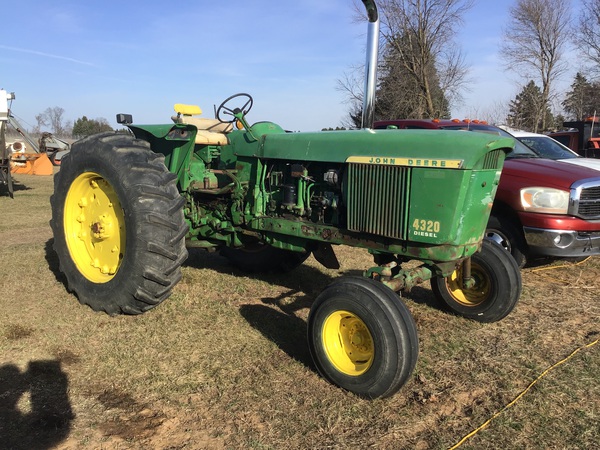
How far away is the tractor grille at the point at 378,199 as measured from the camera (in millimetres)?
3195

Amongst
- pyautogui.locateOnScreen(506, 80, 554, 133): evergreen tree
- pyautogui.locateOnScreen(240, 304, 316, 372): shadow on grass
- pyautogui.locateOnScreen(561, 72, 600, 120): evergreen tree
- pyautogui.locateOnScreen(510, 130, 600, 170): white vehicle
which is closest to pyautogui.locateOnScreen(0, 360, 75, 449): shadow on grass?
pyautogui.locateOnScreen(240, 304, 316, 372): shadow on grass

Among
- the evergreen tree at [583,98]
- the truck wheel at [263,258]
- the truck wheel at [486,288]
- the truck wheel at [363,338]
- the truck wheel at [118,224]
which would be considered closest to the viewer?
the truck wheel at [363,338]

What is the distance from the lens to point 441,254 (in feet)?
10.4

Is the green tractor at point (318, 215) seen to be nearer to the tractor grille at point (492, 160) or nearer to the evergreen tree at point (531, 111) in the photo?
the tractor grille at point (492, 160)

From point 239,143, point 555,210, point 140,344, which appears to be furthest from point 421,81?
point 140,344

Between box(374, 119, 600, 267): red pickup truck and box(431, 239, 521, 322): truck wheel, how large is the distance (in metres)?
1.42

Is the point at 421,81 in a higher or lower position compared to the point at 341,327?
higher

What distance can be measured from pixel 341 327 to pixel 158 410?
1184 millimetres

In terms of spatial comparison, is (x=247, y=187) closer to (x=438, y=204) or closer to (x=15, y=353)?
(x=438, y=204)

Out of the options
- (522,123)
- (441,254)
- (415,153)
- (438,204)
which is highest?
(522,123)

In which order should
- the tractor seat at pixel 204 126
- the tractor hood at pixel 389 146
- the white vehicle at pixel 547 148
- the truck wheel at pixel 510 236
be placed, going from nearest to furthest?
the tractor hood at pixel 389 146 → the tractor seat at pixel 204 126 → the truck wheel at pixel 510 236 → the white vehicle at pixel 547 148

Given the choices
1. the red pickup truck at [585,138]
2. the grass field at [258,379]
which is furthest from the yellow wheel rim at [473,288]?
the red pickup truck at [585,138]

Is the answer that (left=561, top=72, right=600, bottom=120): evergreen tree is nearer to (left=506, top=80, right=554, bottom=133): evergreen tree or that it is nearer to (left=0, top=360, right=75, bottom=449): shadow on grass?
(left=506, top=80, right=554, bottom=133): evergreen tree

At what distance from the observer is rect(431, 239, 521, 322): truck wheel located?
394 cm
